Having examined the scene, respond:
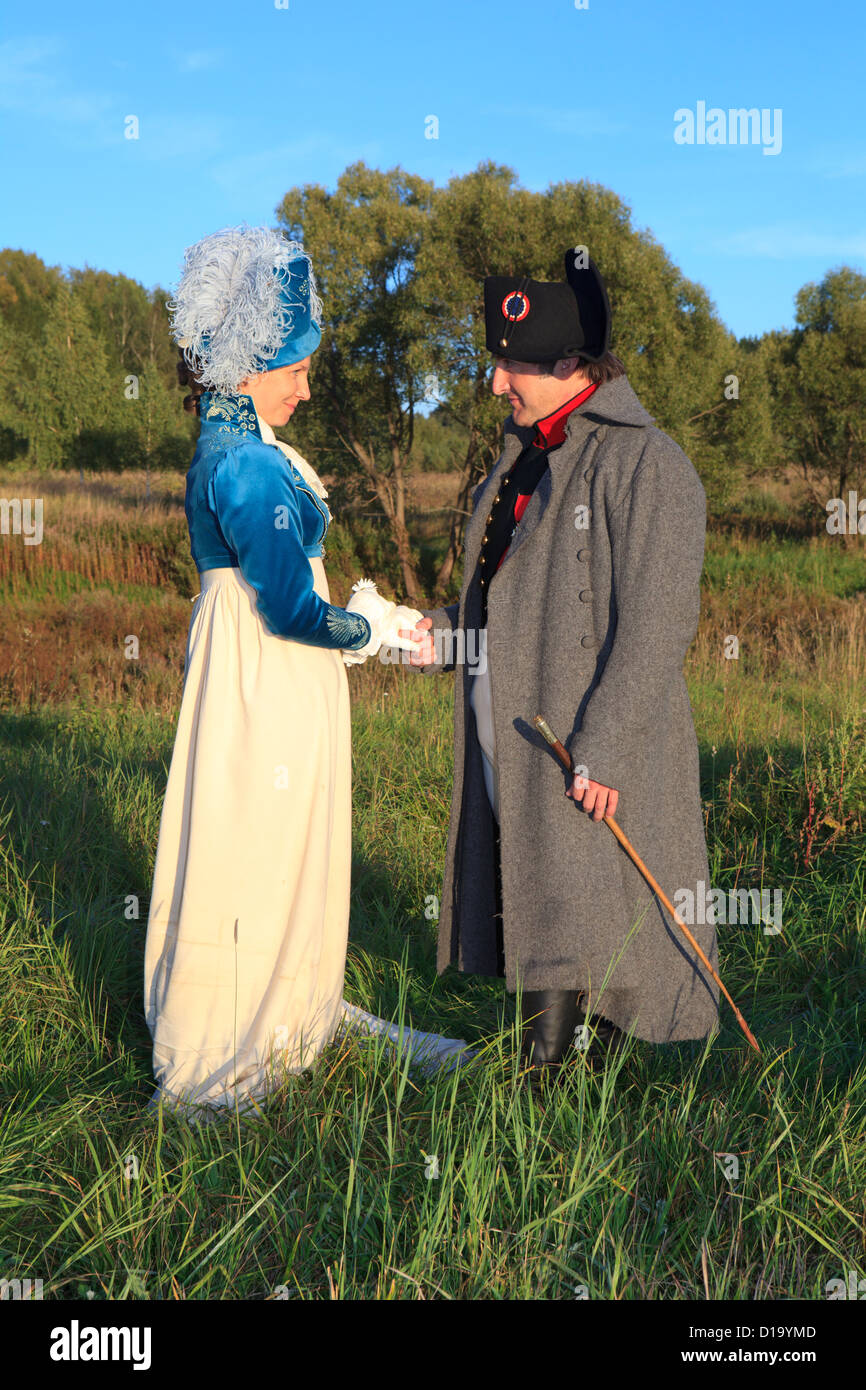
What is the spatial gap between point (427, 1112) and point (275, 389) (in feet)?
6.18

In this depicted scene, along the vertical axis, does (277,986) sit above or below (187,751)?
below

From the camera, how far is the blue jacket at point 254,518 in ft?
8.79

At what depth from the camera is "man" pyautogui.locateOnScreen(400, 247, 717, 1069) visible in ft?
8.63

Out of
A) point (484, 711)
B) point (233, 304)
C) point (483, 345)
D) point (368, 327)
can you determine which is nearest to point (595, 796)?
point (484, 711)

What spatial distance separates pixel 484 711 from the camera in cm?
305

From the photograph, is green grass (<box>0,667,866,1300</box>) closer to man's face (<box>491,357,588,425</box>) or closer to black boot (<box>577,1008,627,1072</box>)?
black boot (<box>577,1008,627,1072</box>)

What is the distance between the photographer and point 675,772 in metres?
2.81

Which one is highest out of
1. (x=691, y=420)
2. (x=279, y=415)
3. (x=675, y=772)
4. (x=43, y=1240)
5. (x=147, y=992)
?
(x=691, y=420)

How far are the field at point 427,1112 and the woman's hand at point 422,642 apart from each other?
0.97 m

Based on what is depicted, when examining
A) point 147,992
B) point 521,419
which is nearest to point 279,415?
point 521,419

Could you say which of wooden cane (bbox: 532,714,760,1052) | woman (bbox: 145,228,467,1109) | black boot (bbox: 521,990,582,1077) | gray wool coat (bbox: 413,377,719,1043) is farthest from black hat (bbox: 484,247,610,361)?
black boot (bbox: 521,990,582,1077)

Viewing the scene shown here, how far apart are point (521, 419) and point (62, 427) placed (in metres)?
24.9

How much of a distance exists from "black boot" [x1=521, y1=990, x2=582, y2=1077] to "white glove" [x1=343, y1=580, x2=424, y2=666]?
103 centimetres

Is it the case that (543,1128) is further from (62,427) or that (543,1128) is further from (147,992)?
(62,427)
